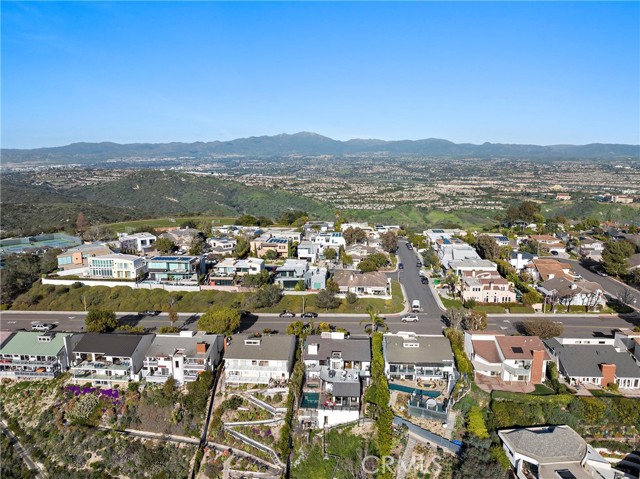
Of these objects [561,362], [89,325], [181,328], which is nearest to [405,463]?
[561,362]

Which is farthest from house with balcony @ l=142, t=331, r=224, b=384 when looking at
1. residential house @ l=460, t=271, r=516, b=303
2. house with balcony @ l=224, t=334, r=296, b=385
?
residential house @ l=460, t=271, r=516, b=303

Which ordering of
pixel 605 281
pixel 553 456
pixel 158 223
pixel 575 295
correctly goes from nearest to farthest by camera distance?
pixel 553 456 → pixel 575 295 → pixel 605 281 → pixel 158 223

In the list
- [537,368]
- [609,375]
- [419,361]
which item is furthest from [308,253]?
[609,375]

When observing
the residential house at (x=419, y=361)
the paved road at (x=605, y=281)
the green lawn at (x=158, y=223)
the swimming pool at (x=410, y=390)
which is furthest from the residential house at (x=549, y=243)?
the green lawn at (x=158, y=223)

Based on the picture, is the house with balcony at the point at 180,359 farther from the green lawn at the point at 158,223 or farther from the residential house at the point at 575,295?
the green lawn at the point at 158,223

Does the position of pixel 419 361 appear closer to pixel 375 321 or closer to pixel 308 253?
pixel 375 321

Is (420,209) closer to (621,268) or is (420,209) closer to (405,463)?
(621,268)
